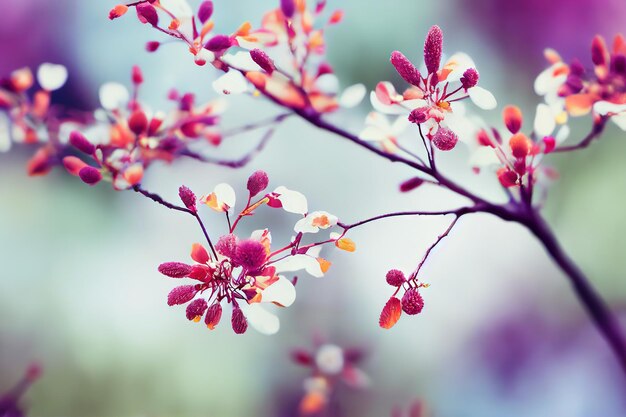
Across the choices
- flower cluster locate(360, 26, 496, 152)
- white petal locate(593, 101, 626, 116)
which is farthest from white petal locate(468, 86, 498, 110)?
white petal locate(593, 101, 626, 116)

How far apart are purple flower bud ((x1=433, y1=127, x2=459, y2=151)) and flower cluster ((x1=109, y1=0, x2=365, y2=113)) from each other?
0.13 m

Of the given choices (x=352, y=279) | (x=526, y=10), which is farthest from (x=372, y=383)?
(x=526, y=10)

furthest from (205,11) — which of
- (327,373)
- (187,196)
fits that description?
(327,373)

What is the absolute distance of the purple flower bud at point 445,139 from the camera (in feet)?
1.17

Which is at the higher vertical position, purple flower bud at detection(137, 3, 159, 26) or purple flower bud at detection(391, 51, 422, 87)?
purple flower bud at detection(391, 51, 422, 87)

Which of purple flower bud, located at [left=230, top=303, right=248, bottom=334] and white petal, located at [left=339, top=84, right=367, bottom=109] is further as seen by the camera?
white petal, located at [left=339, top=84, right=367, bottom=109]

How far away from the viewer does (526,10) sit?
3.29ft

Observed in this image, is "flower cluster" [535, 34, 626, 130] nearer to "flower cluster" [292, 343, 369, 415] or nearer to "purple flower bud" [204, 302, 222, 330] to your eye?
"purple flower bud" [204, 302, 222, 330]

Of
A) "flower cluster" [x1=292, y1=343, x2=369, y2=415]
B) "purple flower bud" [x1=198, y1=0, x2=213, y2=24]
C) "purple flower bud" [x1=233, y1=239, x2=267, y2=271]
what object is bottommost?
"flower cluster" [x1=292, y1=343, x2=369, y2=415]

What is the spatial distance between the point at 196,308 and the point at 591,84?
406 mm

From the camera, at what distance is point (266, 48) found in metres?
0.51

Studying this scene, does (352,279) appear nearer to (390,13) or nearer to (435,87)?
(390,13)

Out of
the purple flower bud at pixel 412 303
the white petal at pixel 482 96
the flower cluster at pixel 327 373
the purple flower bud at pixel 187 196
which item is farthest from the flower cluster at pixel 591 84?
the flower cluster at pixel 327 373

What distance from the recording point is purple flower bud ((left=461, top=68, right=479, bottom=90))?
37 cm
